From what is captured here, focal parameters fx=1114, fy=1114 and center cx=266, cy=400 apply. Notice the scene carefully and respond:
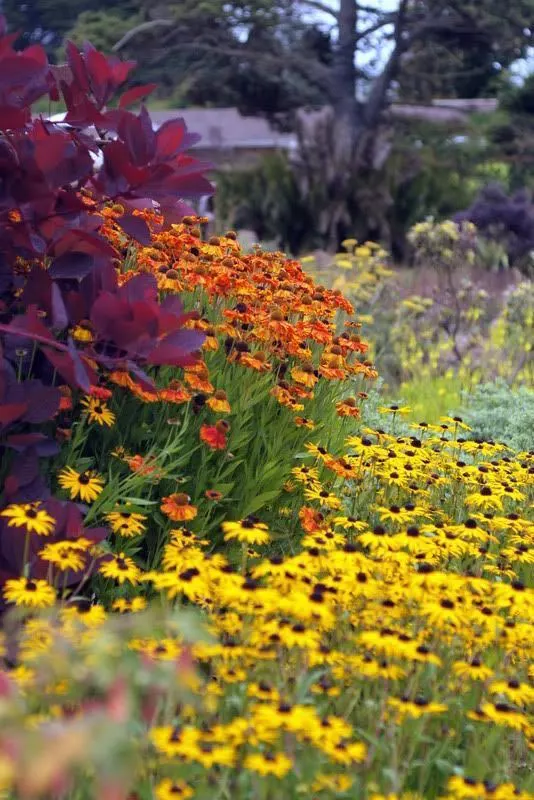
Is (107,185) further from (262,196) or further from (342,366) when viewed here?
(262,196)

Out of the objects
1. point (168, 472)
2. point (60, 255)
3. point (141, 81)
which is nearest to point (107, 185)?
point (60, 255)

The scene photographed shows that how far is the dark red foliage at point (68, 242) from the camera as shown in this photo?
305cm

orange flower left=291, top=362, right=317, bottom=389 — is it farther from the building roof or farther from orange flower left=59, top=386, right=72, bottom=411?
the building roof

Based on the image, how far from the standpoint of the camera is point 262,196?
1872cm

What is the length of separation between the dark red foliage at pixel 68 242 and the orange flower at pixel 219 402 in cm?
31

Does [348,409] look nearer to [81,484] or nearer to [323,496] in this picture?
[323,496]

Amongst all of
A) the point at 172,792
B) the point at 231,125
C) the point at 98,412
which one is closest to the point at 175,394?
the point at 98,412

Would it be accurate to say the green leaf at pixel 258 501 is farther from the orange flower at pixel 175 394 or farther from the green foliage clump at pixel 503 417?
the green foliage clump at pixel 503 417

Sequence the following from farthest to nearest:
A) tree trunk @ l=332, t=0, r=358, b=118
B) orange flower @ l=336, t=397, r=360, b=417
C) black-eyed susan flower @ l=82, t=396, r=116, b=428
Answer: tree trunk @ l=332, t=0, r=358, b=118
orange flower @ l=336, t=397, r=360, b=417
black-eyed susan flower @ l=82, t=396, r=116, b=428

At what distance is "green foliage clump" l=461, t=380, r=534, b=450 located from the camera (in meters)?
6.14

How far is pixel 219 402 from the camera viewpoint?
356 centimetres

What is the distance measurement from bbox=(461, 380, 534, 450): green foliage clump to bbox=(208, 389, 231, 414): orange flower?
9.13 ft

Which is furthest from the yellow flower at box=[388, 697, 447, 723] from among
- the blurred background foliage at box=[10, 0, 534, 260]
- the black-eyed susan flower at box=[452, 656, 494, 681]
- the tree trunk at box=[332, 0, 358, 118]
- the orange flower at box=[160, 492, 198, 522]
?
the tree trunk at box=[332, 0, 358, 118]

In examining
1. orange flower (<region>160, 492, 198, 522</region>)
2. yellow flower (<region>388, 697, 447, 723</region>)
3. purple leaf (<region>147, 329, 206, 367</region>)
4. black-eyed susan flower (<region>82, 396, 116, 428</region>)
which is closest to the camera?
yellow flower (<region>388, 697, 447, 723</region>)
